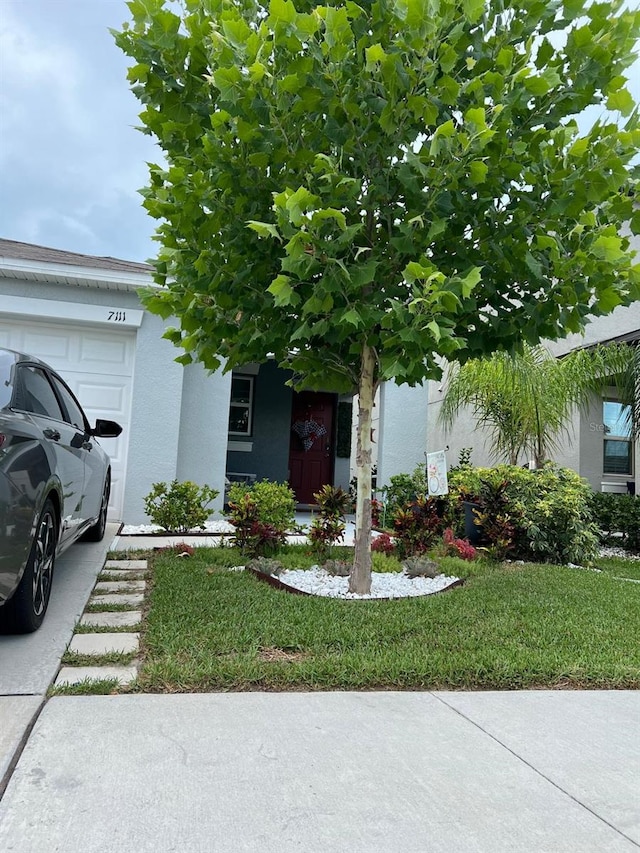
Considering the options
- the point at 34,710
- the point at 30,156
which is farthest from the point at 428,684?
the point at 30,156

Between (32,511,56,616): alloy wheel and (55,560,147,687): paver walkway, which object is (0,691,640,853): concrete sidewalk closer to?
(55,560,147,687): paver walkway

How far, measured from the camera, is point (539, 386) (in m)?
8.91

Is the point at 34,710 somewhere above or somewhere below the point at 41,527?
below

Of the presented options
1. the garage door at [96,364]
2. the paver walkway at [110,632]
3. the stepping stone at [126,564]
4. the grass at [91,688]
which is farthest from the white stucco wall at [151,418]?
the grass at [91,688]

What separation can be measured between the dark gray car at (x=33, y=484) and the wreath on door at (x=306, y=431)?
8367 millimetres

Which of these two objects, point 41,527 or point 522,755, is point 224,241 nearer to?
point 41,527

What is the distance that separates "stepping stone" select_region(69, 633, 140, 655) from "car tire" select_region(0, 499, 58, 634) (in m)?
0.28

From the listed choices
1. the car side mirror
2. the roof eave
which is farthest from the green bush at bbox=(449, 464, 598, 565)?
the roof eave

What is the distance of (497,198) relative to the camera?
4.55 meters

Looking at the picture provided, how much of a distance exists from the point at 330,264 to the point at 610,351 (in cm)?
668

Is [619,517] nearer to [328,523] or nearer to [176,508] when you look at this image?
[328,523]

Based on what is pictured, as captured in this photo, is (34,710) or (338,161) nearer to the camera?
(34,710)

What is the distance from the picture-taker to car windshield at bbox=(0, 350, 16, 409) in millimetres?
3611

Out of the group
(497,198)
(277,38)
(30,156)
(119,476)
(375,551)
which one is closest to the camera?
(277,38)
